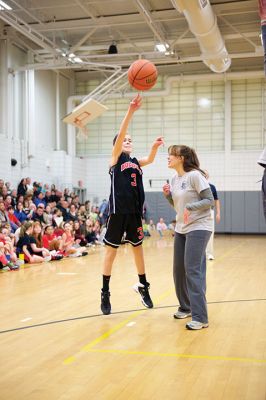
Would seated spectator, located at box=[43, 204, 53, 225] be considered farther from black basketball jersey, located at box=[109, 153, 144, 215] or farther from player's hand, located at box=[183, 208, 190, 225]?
player's hand, located at box=[183, 208, 190, 225]

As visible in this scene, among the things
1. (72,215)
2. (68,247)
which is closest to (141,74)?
(68,247)

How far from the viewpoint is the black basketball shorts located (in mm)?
5148

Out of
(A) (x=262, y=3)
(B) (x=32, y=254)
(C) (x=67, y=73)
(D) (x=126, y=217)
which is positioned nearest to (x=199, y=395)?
(A) (x=262, y=3)

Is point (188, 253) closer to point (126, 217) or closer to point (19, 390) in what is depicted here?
point (126, 217)

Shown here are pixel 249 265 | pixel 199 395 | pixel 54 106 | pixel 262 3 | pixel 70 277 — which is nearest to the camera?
pixel 262 3

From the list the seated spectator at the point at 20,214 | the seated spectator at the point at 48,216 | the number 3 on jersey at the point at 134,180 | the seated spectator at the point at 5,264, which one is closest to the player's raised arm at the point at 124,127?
the number 3 on jersey at the point at 134,180

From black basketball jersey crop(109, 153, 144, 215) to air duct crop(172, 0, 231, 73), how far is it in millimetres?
7653

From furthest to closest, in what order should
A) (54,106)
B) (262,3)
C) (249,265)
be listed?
(54,106) → (249,265) → (262,3)

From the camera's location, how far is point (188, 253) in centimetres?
464

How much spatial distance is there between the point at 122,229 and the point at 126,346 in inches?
57.9

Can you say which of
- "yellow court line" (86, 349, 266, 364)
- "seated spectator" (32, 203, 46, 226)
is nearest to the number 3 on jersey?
"yellow court line" (86, 349, 266, 364)

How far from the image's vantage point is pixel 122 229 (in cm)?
519

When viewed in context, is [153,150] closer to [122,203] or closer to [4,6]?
[122,203]

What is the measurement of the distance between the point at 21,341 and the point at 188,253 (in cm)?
168
